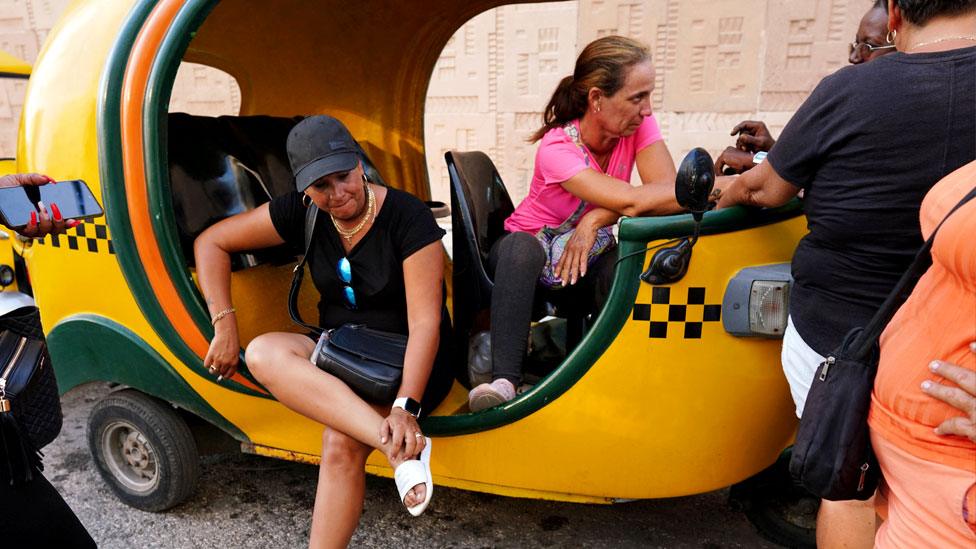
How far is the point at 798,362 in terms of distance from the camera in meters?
1.65

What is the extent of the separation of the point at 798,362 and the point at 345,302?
1.33m

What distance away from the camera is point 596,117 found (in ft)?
7.80

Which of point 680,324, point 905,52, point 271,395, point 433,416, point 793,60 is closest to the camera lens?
point 905,52

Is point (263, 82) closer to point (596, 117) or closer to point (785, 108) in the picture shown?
point (596, 117)

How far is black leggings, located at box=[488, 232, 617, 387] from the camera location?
2.26 metres

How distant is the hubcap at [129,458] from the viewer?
2.67m

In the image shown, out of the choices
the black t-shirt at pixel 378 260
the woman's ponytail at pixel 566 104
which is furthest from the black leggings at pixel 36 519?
the woman's ponytail at pixel 566 104

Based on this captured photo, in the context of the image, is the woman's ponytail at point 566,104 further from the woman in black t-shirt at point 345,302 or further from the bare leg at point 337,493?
the bare leg at point 337,493

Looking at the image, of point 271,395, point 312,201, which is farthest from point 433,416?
point 312,201

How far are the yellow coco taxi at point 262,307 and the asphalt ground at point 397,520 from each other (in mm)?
124

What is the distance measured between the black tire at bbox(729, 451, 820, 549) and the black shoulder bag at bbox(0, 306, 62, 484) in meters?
1.97

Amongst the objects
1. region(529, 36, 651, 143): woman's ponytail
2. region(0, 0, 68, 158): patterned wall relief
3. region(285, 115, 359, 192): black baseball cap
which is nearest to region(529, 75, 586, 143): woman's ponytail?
region(529, 36, 651, 143): woman's ponytail

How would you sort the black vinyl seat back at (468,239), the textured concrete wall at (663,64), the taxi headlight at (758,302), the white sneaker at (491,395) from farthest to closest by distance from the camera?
1. the textured concrete wall at (663,64)
2. the black vinyl seat back at (468,239)
3. the white sneaker at (491,395)
4. the taxi headlight at (758,302)

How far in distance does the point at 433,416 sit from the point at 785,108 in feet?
14.8
